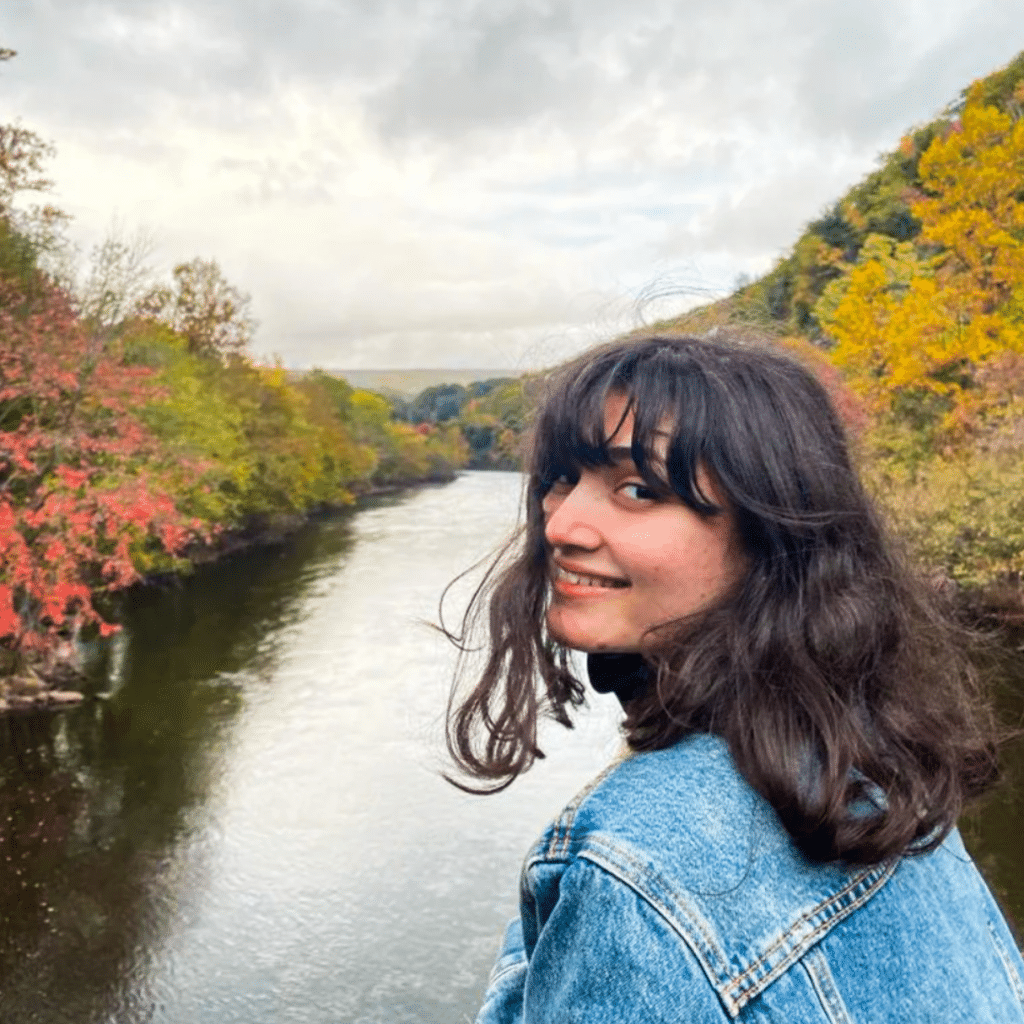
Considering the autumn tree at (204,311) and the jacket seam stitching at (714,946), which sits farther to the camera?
the autumn tree at (204,311)

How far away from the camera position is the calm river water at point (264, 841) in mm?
8781

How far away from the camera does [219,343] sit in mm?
38000

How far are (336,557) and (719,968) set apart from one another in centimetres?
2975

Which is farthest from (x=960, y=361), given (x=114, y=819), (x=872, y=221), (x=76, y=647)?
(x=872, y=221)

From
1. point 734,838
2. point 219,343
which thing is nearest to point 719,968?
point 734,838

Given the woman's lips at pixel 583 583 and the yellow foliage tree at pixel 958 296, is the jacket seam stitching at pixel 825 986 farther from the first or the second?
the yellow foliage tree at pixel 958 296

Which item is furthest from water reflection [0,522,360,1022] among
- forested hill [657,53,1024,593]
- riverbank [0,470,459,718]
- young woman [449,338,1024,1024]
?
forested hill [657,53,1024,593]

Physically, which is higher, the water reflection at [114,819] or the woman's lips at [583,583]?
the woman's lips at [583,583]

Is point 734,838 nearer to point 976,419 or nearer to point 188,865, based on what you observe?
Result: point 188,865

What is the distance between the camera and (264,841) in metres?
11.3

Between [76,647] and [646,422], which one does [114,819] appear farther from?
[646,422]

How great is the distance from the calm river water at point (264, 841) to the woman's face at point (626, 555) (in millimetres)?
8127

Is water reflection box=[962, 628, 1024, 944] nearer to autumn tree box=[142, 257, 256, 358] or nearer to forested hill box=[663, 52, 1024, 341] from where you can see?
forested hill box=[663, 52, 1024, 341]

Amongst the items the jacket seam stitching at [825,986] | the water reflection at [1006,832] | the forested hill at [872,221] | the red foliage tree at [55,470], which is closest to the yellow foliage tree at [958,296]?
the forested hill at [872,221]
